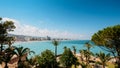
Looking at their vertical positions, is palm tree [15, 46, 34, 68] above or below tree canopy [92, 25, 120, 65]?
below

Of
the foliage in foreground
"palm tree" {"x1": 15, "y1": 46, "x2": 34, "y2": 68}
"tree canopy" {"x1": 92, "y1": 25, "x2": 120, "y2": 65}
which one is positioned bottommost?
the foliage in foreground

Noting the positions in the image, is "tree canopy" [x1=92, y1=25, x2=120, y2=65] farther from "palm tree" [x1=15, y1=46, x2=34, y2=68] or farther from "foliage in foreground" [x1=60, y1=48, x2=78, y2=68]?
"palm tree" [x1=15, y1=46, x2=34, y2=68]

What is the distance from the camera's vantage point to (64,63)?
48406 millimetres

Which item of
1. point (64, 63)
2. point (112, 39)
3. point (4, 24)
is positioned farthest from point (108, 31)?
point (4, 24)

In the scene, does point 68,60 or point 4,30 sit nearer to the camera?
point 4,30

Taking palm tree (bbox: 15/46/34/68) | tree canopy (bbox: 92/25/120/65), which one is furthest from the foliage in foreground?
palm tree (bbox: 15/46/34/68)

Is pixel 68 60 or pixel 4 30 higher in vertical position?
pixel 4 30

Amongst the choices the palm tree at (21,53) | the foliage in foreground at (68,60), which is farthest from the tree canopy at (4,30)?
the foliage in foreground at (68,60)

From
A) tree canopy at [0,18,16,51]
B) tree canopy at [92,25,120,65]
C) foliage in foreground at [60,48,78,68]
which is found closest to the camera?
tree canopy at [0,18,16,51]

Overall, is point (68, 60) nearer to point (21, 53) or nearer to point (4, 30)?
point (21, 53)

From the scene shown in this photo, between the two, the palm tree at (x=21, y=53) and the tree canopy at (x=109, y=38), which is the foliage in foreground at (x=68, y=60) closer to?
the tree canopy at (x=109, y=38)

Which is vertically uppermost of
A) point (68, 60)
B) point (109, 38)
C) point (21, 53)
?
point (109, 38)

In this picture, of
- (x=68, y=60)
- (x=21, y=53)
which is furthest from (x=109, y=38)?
(x=21, y=53)

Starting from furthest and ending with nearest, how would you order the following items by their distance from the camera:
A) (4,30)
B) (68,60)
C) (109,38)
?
(68,60) → (109,38) → (4,30)
